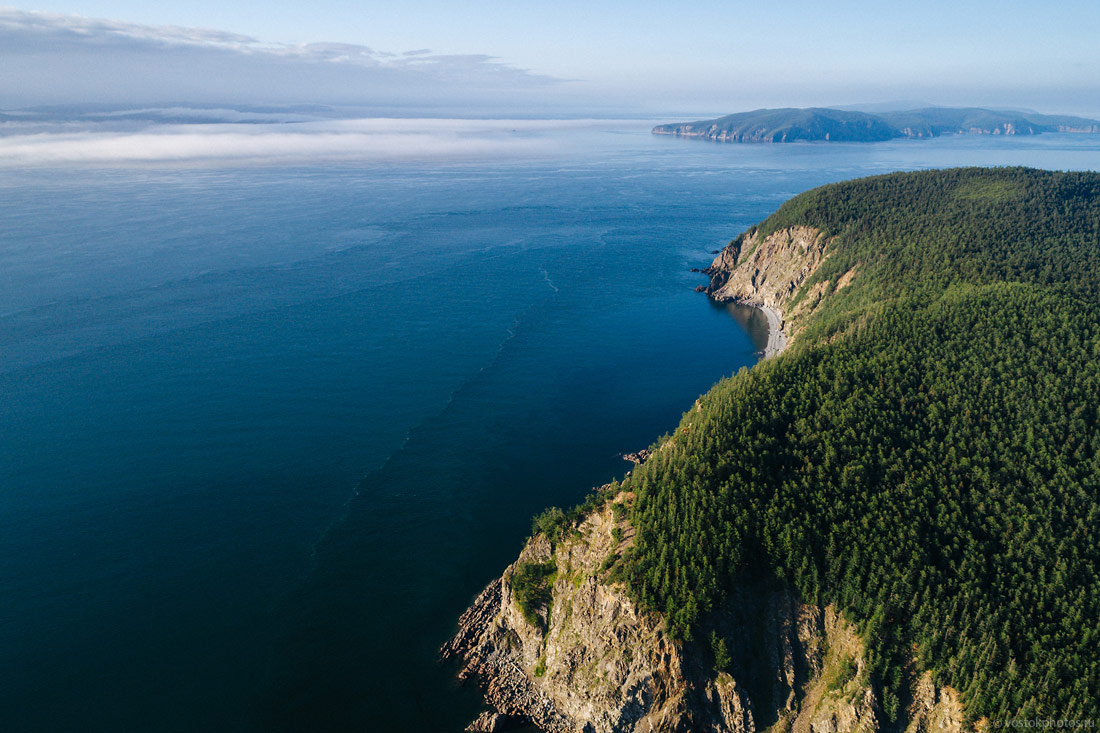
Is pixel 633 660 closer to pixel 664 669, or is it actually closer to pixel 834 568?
pixel 664 669

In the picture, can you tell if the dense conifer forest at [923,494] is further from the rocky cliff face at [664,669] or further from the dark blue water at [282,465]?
the dark blue water at [282,465]

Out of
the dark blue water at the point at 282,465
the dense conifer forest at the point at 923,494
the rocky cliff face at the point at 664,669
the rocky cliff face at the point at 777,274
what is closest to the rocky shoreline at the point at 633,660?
the rocky cliff face at the point at 664,669

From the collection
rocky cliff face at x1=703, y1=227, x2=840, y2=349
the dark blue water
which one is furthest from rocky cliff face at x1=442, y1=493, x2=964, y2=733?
rocky cliff face at x1=703, y1=227, x2=840, y2=349

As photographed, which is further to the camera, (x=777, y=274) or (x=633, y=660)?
(x=777, y=274)

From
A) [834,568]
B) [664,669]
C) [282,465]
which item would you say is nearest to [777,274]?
[834,568]

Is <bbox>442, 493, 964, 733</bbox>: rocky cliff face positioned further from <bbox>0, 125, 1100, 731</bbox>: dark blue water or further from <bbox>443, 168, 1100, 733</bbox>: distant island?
<bbox>0, 125, 1100, 731</bbox>: dark blue water

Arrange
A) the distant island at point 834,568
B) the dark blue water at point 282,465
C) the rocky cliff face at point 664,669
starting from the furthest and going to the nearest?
the dark blue water at point 282,465 < the rocky cliff face at point 664,669 < the distant island at point 834,568
